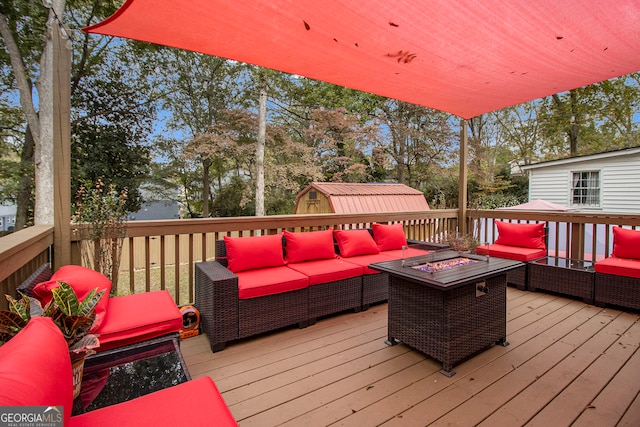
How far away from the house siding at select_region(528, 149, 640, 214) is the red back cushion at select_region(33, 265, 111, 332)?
954 cm

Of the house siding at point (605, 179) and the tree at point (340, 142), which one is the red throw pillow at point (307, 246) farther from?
the house siding at point (605, 179)

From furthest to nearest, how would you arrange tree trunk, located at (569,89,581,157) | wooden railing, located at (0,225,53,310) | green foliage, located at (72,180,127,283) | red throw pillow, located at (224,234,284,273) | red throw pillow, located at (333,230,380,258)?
tree trunk, located at (569,89,581,157) < red throw pillow, located at (333,230,380,258) < red throw pillow, located at (224,234,284,273) < green foliage, located at (72,180,127,283) < wooden railing, located at (0,225,53,310)

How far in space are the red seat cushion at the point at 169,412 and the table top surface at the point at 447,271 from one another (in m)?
1.60

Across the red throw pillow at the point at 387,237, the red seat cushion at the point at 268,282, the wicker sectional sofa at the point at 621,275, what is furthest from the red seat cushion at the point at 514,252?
the red seat cushion at the point at 268,282

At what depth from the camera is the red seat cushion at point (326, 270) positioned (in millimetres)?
3078

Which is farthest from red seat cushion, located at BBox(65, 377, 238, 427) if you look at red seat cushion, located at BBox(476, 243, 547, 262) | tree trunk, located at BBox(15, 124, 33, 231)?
tree trunk, located at BBox(15, 124, 33, 231)

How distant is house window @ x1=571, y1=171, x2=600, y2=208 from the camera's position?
765cm

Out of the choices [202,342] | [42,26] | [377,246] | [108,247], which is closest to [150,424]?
[202,342]

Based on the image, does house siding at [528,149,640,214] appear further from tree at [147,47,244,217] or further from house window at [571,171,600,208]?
tree at [147,47,244,217]

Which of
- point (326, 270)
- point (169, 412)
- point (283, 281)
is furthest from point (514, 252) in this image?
point (169, 412)

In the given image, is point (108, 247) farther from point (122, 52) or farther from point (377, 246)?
point (122, 52)

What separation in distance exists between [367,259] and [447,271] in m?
1.20

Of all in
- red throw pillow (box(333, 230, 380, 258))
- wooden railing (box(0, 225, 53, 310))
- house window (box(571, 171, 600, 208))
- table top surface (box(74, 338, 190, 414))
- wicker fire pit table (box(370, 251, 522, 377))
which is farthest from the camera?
house window (box(571, 171, 600, 208))

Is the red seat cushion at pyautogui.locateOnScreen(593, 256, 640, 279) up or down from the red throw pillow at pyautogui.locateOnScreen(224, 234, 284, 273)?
down
